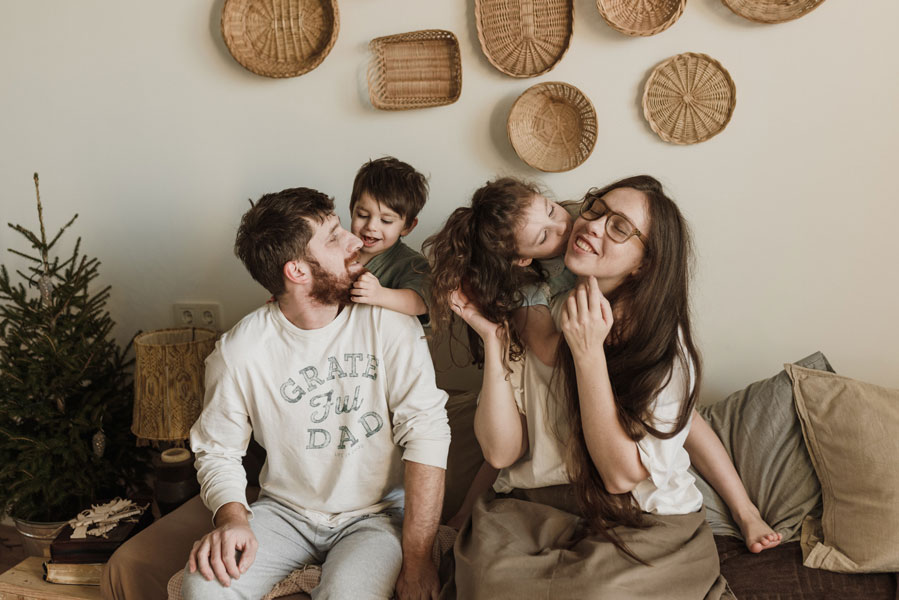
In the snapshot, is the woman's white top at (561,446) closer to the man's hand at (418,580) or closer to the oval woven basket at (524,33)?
the man's hand at (418,580)

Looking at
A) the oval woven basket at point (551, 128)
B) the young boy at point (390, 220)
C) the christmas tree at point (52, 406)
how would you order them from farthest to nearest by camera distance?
the christmas tree at point (52, 406) → the oval woven basket at point (551, 128) → the young boy at point (390, 220)

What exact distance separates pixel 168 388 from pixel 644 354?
4.41ft

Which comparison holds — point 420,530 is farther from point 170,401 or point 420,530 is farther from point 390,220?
point 170,401

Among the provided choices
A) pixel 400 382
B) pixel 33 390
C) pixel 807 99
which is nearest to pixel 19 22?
pixel 33 390

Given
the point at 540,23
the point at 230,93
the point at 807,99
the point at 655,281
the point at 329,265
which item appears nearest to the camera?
the point at 655,281

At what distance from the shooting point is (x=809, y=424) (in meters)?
1.62

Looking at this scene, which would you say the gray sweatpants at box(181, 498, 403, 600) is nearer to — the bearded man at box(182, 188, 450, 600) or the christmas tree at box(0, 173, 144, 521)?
the bearded man at box(182, 188, 450, 600)

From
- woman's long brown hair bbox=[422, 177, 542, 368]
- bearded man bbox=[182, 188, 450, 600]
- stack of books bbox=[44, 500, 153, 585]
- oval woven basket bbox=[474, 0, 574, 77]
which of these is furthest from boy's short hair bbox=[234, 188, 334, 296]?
stack of books bbox=[44, 500, 153, 585]

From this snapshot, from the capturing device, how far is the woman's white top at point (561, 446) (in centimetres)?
143

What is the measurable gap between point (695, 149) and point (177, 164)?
167cm

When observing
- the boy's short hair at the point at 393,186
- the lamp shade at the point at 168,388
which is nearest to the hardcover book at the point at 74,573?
the lamp shade at the point at 168,388

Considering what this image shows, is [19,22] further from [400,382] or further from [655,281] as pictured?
[655,281]

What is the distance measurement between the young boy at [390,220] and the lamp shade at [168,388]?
2.03ft

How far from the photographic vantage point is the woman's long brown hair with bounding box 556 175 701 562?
4.70ft
